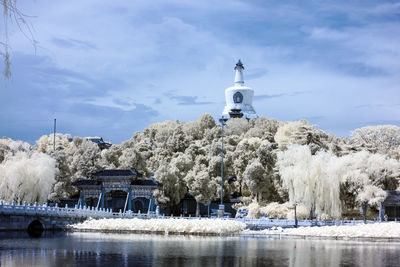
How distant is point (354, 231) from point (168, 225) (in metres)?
15.2

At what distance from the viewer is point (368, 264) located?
22.1 m

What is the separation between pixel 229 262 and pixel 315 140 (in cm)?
3270

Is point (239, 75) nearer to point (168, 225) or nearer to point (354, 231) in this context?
point (168, 225)

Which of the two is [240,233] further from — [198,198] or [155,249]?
[155,249]

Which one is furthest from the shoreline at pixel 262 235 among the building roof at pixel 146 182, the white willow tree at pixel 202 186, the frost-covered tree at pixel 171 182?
the white willow tree at pixel 202 186

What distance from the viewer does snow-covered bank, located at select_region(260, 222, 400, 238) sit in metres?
37.9

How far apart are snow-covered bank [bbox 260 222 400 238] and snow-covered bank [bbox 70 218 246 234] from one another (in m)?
4.55

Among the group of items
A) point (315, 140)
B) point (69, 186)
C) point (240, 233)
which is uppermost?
point (315, 140)

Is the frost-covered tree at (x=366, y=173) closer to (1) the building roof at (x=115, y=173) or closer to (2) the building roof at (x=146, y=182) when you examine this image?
(2) the building roof at (x=146, y=182)

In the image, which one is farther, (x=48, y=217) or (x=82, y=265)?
(x=48, y=217)

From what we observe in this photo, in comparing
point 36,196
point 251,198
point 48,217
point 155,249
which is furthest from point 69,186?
point 155,249

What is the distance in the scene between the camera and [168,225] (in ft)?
142

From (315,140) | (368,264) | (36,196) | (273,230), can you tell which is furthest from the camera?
(315,140)

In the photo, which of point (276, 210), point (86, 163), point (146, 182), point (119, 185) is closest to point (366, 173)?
point (276, 210)
